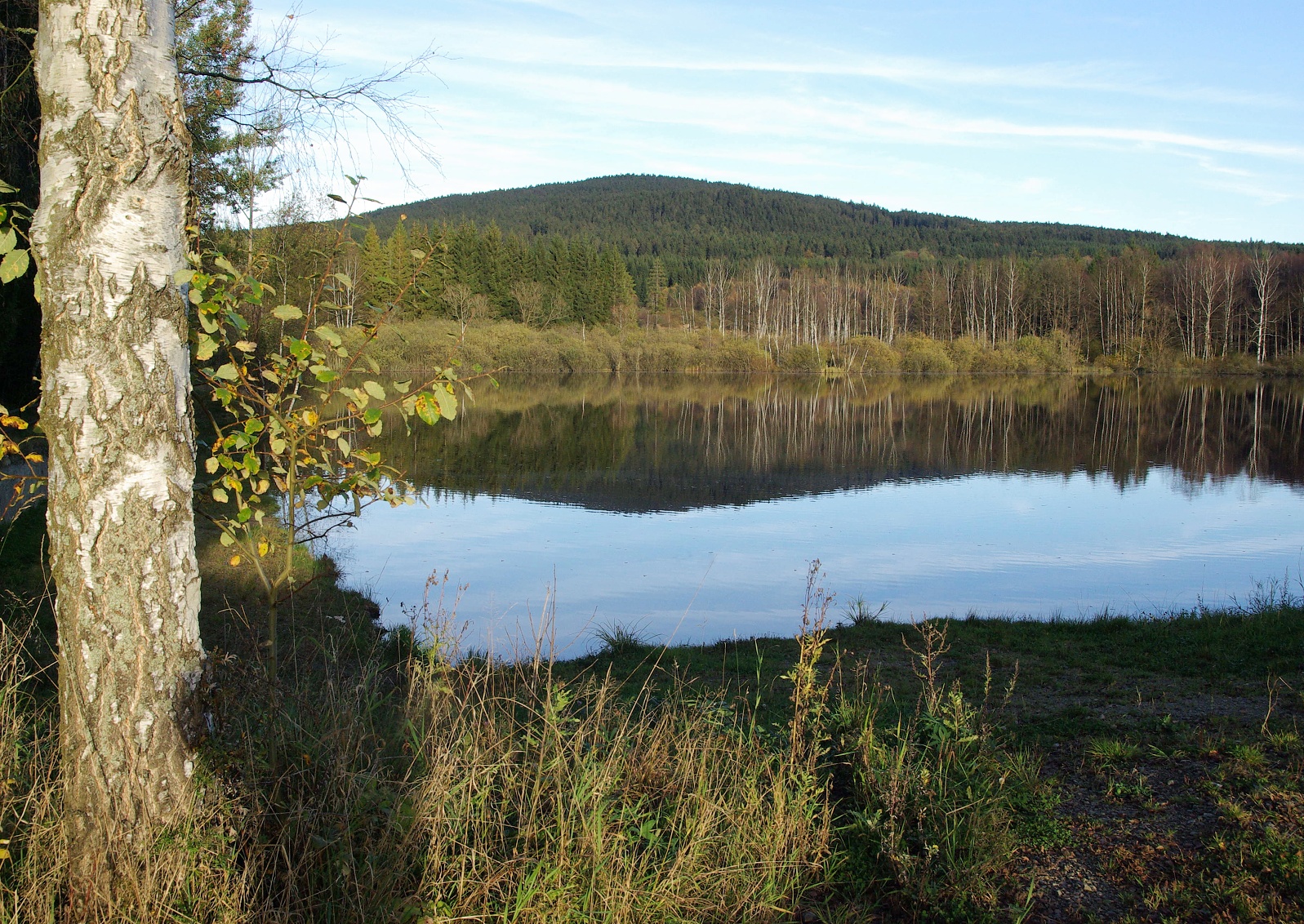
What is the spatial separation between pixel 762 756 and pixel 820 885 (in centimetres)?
63

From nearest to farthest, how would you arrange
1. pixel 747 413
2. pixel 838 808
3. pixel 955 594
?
1. pixel 838 808
2. pixel 955 594
3. pixel 747 413

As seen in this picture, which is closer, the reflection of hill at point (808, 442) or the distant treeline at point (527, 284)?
the reflection of hill at point (808, 442)

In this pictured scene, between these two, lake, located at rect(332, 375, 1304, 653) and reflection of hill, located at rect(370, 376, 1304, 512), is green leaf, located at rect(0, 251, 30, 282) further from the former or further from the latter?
reflection of hill, located at rect(370, 376, 1304, 512)

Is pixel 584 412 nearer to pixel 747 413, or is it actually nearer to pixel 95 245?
pixel 747 413

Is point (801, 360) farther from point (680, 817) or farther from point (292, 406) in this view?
point (680, 817)

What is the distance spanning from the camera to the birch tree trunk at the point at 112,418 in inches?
97.3

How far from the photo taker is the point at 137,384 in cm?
253

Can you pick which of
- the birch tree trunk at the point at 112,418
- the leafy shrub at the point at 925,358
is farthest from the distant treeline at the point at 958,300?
the birch tree trunk at the point at 112,418

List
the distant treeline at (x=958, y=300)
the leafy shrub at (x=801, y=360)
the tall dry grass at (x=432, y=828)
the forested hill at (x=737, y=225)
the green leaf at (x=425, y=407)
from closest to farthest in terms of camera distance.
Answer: the tall dry grass at (x=432, y=828) → the green leaf at (x=425, y=407) → the distant treeline at (x=958, y=300) → the leafy shrub at (x=801, y=360) → the forested hill at (x=737, y=225)

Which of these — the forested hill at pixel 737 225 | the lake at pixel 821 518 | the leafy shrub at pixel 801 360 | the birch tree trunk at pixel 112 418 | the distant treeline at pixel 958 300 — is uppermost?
the forested hill at pixel 737 225

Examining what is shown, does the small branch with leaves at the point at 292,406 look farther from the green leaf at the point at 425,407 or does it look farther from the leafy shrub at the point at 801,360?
the leafy shrub at the point at 801,360

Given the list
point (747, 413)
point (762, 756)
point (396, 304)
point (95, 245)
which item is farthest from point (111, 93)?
point (747, 413)

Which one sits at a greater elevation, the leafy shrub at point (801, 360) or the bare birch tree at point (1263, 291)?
the bare birch tree at point (1263, 291)

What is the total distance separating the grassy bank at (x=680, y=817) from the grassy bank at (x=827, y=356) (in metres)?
65.7
